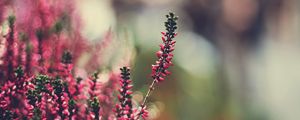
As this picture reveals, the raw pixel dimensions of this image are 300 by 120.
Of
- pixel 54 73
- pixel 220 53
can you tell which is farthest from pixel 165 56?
pixel 220 53

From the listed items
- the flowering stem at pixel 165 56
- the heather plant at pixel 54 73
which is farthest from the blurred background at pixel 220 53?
the flowering stem at pixel 165 56

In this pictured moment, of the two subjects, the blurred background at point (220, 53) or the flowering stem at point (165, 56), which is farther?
the blurred background at point (220, 53)

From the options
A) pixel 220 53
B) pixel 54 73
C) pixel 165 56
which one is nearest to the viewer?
pixel 165 56

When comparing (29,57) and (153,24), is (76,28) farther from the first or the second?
(153,24)

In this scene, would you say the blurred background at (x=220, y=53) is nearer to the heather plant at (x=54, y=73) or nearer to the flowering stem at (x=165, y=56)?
the heather plant at (x=54, y=73)

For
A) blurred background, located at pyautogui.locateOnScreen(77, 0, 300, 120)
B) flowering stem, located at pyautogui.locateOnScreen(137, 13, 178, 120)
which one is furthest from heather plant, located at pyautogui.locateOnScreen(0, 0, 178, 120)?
blurred background, located at pyautogui.locateOnScreen(77, 0, 300, 120)

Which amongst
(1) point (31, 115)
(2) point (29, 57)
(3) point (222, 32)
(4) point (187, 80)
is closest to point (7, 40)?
(2) point (29, 57)

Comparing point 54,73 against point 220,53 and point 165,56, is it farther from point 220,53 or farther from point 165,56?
point 220,53
